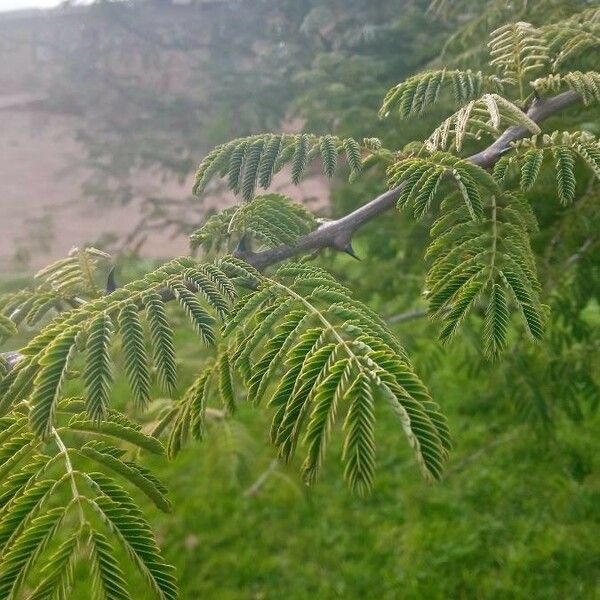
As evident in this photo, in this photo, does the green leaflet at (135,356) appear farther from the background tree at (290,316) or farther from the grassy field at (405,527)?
the grassy field at (405,527)

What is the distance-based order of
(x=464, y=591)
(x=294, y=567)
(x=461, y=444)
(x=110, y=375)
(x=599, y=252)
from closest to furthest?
1. (x=110, y=375)
2. (x=599, y=252)
3. (x=464, y=591)
4. (x=294, y=567)
5. (x=461, y=444)

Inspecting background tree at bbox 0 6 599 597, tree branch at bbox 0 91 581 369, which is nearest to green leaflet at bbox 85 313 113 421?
background tree at bbox 0 6 599 597

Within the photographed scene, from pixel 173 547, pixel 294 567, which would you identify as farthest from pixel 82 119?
pixel 294 567

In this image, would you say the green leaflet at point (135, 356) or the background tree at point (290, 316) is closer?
the background tree at point (290, 316)

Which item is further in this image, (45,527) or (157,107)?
(157,107)

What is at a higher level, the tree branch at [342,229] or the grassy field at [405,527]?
the tree branch at [342,229]

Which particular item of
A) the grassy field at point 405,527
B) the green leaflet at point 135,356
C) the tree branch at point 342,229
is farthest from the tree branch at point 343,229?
the grassy field at point 405,527

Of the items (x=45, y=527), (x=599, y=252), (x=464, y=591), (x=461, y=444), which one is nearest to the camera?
(x=45, y=527)

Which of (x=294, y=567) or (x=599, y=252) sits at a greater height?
(x=599, y=252)

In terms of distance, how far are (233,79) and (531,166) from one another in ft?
9.85

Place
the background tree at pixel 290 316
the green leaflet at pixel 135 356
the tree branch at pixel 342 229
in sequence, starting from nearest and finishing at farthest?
the background tree at pixel 290 316, the green leaflet at pixel 135 356, the tree branch at pixel 342 229

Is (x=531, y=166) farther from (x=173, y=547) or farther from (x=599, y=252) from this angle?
(x=173, y=547)

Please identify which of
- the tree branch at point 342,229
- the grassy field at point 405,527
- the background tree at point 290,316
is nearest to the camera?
the background tree at point 290,316

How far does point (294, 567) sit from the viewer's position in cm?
410
